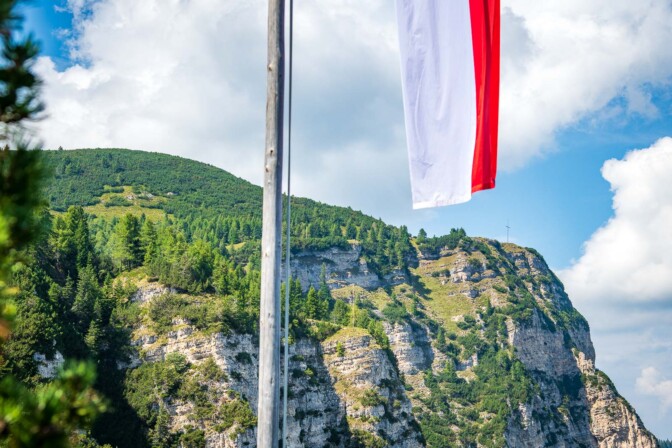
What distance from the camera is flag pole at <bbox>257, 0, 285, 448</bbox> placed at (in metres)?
7.14

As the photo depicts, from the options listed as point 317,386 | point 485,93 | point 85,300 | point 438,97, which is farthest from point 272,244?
point 317,386

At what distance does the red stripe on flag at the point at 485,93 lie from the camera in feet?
33.4

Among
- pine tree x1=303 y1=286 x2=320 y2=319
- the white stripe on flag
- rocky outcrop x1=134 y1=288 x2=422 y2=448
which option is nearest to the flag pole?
the white stripe on flag

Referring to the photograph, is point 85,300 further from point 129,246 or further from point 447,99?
point 447,99

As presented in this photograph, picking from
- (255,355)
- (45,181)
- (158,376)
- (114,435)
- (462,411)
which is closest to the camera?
(45,181)

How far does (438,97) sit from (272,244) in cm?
389

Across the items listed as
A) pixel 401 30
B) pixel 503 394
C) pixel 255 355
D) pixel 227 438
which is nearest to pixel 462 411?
pixel 503 394

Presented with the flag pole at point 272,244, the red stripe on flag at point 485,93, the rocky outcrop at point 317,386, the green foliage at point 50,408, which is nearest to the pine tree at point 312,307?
the rocky outcrop at point 317,386

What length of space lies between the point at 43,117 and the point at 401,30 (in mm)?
6639

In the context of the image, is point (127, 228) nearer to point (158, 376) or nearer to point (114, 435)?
point (158, 376)

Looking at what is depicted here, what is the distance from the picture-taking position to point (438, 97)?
10031mm

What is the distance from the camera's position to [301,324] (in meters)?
107

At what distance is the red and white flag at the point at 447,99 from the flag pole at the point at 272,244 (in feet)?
8.66

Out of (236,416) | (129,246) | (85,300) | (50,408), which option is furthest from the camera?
(129,246)
